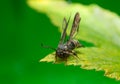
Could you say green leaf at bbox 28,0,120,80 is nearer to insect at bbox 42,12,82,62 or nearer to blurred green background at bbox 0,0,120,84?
insect at bbox 42,12,82,62

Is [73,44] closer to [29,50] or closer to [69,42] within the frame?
[69,42]

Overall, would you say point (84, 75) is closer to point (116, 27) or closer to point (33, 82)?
point (33, 82)

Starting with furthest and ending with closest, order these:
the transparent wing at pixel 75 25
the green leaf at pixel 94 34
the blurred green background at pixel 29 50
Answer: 1. the blurred green background at pixel 29 50
2. the transparent wing at pixel 75 25
3. the green leaf at pixel 94 34

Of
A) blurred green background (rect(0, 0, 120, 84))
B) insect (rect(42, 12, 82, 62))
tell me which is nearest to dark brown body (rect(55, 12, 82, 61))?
insect (rect(42, 12, 82, 62))

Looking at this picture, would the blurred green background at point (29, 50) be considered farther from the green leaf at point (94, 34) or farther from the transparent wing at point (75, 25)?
the transparent wing at point (75, 25)

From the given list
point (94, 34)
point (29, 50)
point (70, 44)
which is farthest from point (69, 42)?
point (29, 50)

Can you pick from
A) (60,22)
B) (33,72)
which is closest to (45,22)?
(33,72)

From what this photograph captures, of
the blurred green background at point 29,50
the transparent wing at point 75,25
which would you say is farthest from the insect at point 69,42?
the blurred green background at point 29,50
